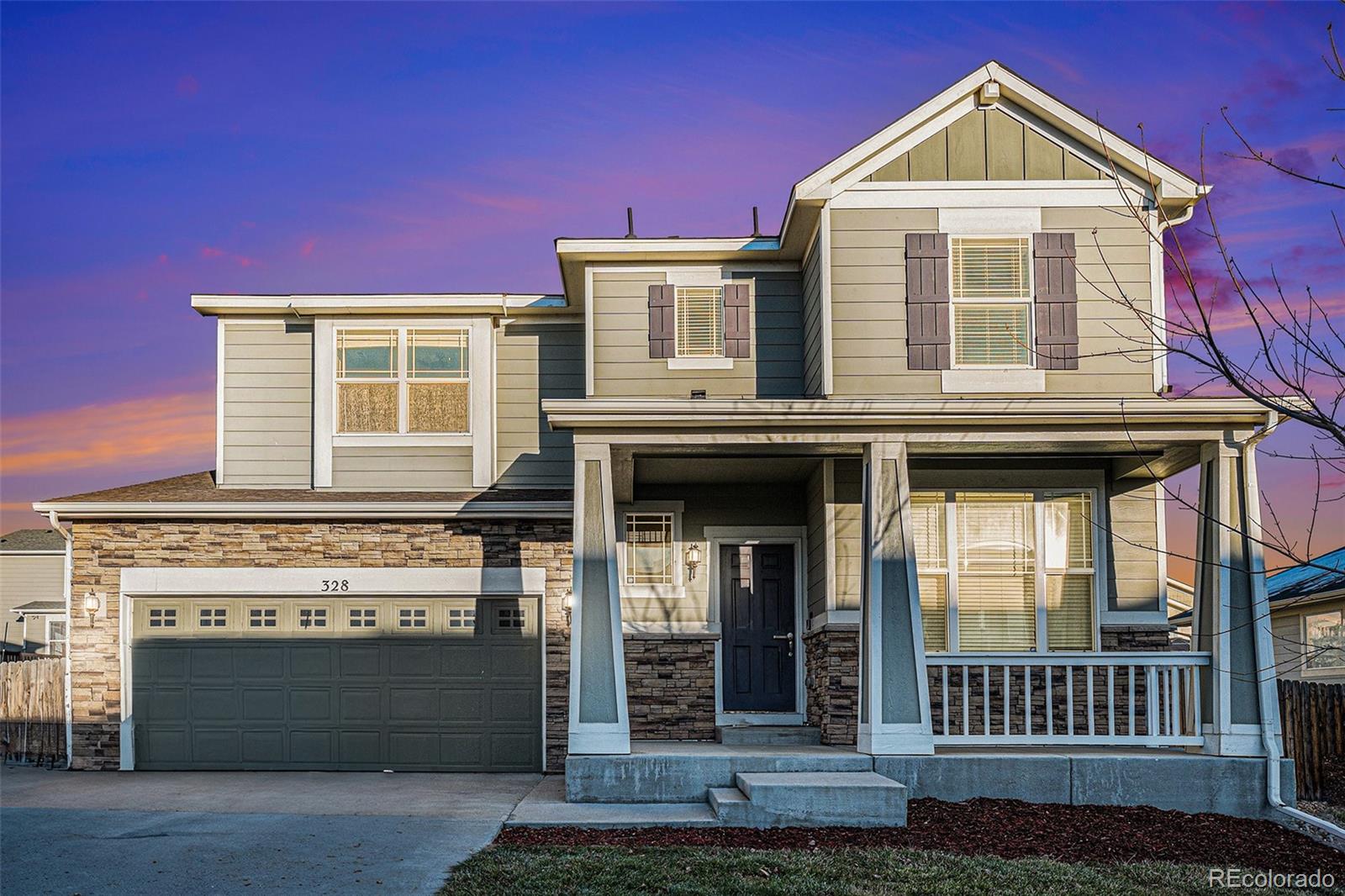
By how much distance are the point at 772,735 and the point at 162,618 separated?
22.6ft

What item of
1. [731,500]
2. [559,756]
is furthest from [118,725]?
[731,500]

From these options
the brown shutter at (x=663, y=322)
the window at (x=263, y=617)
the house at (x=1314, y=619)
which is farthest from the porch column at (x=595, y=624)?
the house at (x=1314, y=619)

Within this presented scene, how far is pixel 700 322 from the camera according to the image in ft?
45.6

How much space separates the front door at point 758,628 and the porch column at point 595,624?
136 inches

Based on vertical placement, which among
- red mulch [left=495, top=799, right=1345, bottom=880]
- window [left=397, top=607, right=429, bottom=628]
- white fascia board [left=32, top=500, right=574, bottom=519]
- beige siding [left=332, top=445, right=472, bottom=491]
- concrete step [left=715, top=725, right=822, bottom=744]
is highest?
beige siding [left=332, top=445, right=472, bottom=491]

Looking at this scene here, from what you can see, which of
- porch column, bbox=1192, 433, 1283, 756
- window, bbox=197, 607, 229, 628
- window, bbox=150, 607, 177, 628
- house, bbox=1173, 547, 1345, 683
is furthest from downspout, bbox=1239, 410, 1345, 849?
window, bbox=150, 607, 177, 628

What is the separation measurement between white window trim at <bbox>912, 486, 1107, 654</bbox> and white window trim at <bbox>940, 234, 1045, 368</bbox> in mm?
1279

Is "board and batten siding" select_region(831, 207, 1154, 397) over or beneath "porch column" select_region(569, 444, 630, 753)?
over

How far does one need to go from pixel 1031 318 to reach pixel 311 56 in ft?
27.9

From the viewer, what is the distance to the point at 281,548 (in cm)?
1398

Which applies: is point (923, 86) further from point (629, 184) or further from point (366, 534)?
point (366, 534)

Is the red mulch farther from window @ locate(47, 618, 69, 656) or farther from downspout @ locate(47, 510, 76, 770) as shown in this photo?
window @ locate(47, 618, 69, 656)

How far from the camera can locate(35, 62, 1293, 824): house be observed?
10586 mm

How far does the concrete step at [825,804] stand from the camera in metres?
9.36
